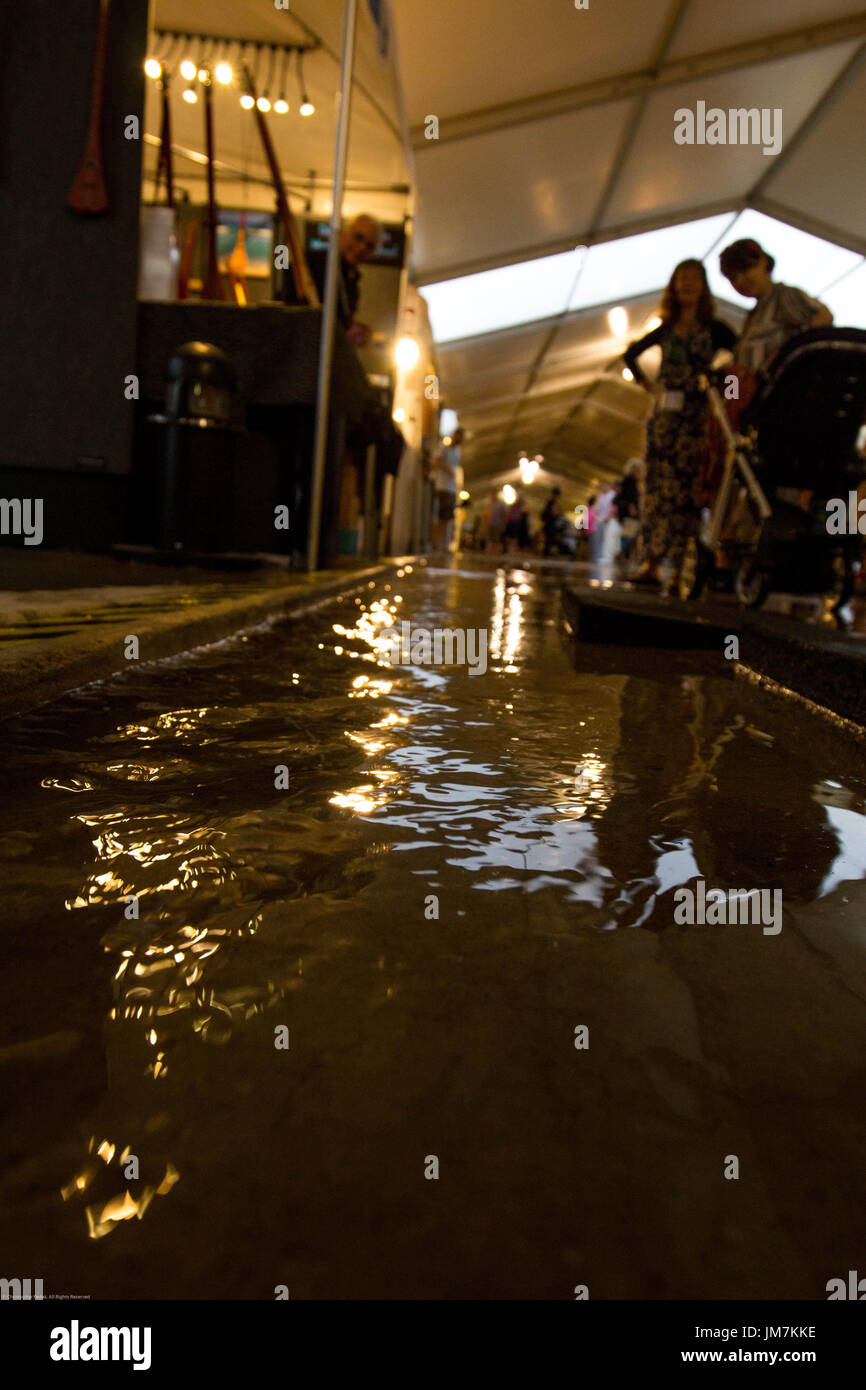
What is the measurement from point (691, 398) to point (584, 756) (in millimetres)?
4634

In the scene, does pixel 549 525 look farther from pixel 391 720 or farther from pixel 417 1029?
pixel 417 1029

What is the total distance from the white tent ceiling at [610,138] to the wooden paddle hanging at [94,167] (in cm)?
355

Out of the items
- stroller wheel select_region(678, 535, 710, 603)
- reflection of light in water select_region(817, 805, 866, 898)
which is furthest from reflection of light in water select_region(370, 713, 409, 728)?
stroller wheel select_region(678, 535, 710, 603)

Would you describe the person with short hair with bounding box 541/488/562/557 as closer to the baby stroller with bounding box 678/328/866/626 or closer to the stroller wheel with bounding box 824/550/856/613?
the stroller wheel with bounding box 824/550/856/613

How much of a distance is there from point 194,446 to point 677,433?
2.89m

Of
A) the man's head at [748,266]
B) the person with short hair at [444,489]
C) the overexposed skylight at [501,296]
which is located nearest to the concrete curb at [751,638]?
the man's head at [748,266]

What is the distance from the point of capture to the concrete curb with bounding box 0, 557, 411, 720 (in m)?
1.75

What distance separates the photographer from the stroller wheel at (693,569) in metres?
5.51

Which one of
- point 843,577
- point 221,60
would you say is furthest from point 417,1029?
point 221,60

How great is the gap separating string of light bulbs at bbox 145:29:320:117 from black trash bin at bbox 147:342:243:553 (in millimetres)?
3966

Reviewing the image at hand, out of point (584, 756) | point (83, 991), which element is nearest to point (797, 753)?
point (584, 756)

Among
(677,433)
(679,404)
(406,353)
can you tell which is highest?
(406,353)

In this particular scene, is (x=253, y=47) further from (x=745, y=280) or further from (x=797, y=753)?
(x=797, y=753)

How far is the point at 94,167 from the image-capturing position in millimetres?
4438
